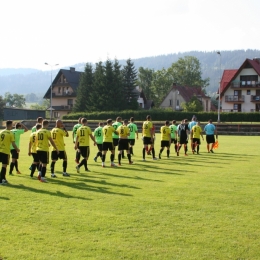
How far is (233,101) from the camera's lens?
262ft

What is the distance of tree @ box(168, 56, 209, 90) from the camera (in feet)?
400

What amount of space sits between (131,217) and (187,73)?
116817 millimetres

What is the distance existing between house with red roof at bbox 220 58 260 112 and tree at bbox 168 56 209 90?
132ft

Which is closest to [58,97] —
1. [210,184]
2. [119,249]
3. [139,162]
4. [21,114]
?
[21,114]

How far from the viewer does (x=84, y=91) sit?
81.1 m

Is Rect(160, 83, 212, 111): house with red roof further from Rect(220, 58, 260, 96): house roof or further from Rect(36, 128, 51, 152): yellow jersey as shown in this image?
Rect(36, 128, 51, 152): yellow jersey

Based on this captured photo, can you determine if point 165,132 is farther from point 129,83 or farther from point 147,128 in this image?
point 129,83

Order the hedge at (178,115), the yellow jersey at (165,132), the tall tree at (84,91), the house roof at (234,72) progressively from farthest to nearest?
1. the tall tree at (84,91)
2. the house roof at (234,72)
3. the hedge at (178,115)
4. the yellow jersey at (165,132)

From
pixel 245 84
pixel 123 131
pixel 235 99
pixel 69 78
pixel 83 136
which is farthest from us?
pixel 69 78

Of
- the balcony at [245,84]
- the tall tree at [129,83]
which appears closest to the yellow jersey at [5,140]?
the tall tree at [129,83]

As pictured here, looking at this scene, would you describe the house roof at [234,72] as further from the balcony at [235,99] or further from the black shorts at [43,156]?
the black shorts at [43,156]

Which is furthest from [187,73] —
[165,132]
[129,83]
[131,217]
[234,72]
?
[131,217]

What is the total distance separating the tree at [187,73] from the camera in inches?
4803

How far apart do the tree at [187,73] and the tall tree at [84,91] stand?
43.7m
